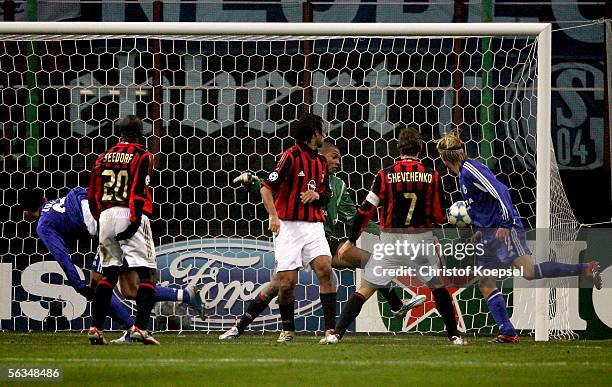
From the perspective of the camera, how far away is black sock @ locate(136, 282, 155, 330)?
836 cm

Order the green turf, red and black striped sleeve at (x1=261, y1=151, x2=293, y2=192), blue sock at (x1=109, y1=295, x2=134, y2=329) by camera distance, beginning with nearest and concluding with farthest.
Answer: the green turf < red and black striped sleeve at (x1=261, y1=151, x2=293, y2=192) < blue sock at (x1=109, y1=295, x2=134, y2=329)

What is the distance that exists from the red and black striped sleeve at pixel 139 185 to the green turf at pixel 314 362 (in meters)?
0.97

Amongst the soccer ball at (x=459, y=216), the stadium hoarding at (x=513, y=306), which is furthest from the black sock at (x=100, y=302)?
the stadium hoarding at (x=513, y=306)

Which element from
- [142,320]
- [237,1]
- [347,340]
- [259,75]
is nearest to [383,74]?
[259,75]

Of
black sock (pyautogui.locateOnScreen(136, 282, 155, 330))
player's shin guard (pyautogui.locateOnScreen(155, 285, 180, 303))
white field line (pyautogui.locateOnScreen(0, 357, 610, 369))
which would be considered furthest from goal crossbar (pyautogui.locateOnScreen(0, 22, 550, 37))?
white field line (pyautogui.locateOnScreen(0, 357, 610, 369))

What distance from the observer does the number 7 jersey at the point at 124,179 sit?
823 centimetres

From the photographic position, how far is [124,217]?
8352 mm

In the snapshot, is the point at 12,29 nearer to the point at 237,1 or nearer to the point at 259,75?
the point at 259,75

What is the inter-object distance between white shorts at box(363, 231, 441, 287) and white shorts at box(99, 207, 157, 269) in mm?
1698

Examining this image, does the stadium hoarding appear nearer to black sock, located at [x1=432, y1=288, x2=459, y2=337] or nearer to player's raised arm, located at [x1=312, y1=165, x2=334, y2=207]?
black sock, located at [x1=432, y1=288, x2=459, y2=337]

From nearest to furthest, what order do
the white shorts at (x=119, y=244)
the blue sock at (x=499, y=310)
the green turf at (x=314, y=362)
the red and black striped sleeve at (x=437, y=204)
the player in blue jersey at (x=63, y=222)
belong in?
the green turf at (x=314, y=362) < the white shorts at (x=119, y=244) < the red and black striped sleeve at (x=437, y=204) < the blue sock at (x=499, y=310) < the player in blue jersey at (x=63, y=222)

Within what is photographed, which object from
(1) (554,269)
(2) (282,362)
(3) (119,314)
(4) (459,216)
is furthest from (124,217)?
(1) (554,269)

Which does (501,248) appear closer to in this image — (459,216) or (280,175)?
(459,216)

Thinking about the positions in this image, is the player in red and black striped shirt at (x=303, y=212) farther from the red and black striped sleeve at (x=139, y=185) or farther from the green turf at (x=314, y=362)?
the red and black striped sleeve at (x=139, y=185)
